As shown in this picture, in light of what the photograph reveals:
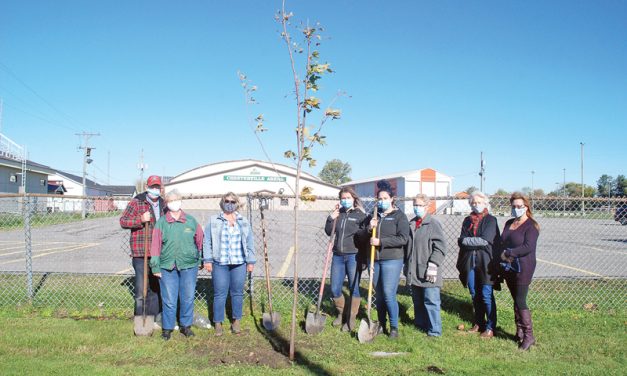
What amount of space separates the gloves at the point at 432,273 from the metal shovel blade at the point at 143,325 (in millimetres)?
3482

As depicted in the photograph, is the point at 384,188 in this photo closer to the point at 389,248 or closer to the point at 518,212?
the point at 389,248

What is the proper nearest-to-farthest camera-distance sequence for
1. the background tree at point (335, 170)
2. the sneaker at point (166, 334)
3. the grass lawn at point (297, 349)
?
the grass lawn at point (297, 349)
the sneaker at point (166, 334)
the background tree at point (335, 170)

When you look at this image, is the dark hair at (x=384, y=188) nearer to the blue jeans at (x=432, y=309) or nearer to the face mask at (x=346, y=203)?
Result: the face mask at (x=346, y=203)

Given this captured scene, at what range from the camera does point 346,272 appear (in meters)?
5.74

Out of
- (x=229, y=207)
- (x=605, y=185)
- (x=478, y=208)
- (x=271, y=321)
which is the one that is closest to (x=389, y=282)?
(x=478, y=208)

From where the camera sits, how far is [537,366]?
4496 mm

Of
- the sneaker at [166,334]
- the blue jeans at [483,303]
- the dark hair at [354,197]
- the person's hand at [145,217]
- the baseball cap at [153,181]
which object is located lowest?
the sneaker at [166,334]

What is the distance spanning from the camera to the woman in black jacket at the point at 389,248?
17.1 feet

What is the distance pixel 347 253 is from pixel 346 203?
0.66 meters

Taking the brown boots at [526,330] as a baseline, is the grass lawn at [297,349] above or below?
below

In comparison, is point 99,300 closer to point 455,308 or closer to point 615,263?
point 455,308

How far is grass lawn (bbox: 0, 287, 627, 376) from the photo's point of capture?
4.39 metres

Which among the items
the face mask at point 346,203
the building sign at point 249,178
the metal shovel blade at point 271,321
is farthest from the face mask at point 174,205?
the building sign at point 249,178

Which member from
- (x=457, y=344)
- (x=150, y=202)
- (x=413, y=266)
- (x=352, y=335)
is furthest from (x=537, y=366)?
(x=150, y=202)
